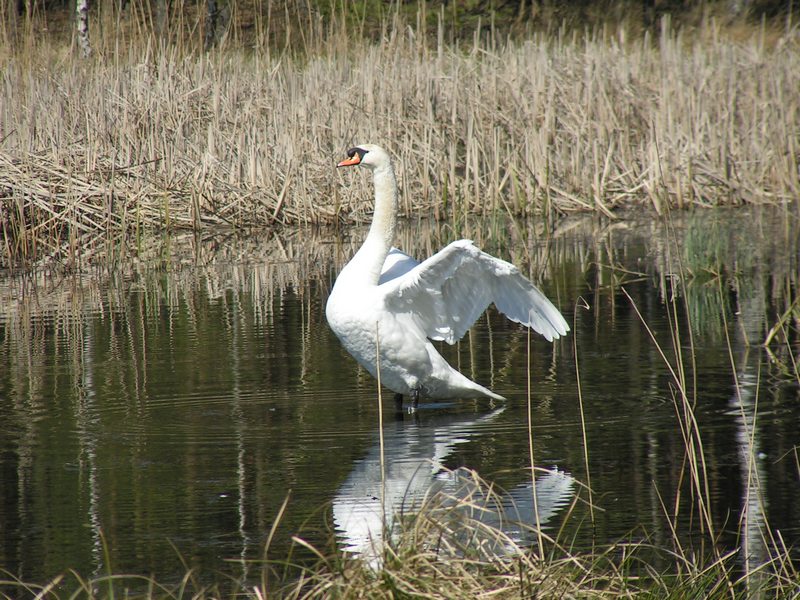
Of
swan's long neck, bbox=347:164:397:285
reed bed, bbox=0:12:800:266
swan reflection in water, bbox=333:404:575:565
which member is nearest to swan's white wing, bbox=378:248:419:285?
swan's long neck, bbox=347:164:397:285

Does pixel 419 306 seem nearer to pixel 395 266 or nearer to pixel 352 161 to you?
pixel 395 266

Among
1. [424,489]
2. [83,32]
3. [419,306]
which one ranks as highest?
[83,32]

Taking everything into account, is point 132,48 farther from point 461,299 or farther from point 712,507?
point 712,507

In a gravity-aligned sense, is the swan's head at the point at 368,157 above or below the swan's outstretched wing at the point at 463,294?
above

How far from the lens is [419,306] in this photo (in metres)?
5.96

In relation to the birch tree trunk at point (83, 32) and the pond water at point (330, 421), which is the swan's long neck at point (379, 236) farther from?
the birch tree trunk at point (83, 32)

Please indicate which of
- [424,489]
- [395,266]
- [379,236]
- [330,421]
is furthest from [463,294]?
[424,489]

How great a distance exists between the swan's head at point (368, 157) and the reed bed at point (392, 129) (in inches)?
193

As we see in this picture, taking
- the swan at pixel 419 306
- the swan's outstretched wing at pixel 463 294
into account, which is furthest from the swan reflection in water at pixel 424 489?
the swan's outstretched wing at pixel 463 294

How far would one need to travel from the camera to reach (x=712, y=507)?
156 inches

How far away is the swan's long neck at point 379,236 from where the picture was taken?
5.73m

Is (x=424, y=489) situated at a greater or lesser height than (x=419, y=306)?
lesser

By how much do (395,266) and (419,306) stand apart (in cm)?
35

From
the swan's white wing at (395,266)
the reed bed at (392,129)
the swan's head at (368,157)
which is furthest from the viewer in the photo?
the reed bed at (392,129)
